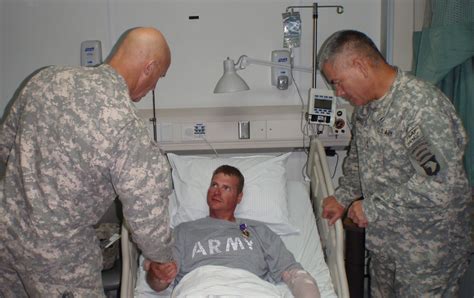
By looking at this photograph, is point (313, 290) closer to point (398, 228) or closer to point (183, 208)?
point (398, 228)

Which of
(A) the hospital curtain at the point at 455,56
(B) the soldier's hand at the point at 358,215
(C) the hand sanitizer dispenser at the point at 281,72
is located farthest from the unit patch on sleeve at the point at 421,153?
(C) the hand sanitizer dispenser at the point at 281,72

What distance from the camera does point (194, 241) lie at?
2.37m

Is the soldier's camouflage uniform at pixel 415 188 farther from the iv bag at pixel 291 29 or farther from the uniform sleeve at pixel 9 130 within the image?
the uniform sleeve at pixel 9 130

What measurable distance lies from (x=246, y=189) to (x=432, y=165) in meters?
1.23

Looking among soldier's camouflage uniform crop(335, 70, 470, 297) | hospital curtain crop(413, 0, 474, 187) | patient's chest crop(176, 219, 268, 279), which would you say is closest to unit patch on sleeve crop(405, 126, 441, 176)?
soldier's camouflage uniform crop(335, 70, 470, 297)

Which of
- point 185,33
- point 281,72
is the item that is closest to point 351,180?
point 281,72

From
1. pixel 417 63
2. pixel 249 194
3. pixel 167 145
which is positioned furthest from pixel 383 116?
pixel 167 145

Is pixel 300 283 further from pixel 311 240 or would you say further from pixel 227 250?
pixel 311 240

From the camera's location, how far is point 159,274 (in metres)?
2.05

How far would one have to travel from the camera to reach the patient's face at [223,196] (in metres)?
2.58

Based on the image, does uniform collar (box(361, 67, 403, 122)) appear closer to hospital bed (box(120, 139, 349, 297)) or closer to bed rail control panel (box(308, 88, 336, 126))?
hospital bed (box(120, 139, 349, 297))

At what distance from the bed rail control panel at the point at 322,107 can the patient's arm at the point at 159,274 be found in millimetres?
1492

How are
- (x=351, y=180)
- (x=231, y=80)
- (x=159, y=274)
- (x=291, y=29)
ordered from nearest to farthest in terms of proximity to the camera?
(x=159, y=274)
(x=351, y=180)
(x=231, y=80)
(x=291, y=29)

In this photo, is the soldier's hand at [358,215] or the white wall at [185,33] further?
the white wall at [185,33]
